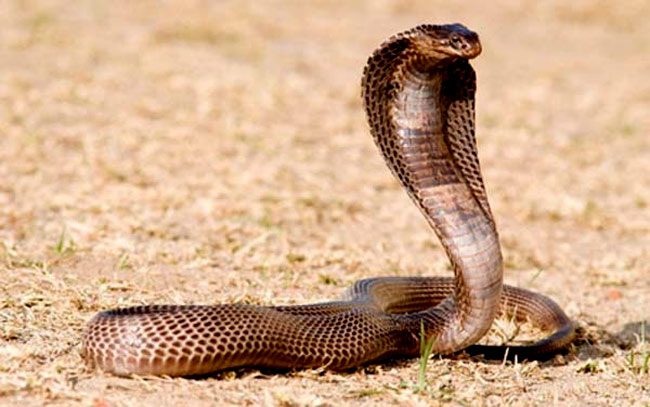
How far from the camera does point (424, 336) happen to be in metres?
4.43

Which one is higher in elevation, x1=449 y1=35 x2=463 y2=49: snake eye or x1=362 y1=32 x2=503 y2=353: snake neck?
x1=449 y1=35 x2=463 y2=49: snake eye

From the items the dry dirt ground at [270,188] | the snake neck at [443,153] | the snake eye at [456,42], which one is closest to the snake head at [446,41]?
the snake eye at [456,42]

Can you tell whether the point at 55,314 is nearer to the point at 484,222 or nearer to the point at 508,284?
the point at 484,222

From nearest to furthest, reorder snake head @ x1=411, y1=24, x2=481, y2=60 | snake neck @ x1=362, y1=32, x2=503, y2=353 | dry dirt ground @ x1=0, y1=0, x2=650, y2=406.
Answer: snake head @ x1=411, y1=24, x2=481, y2=60 → snake neck @ x1=362, y1=32, x2=503, y2=353 → dry dirt ground @ x1=0, y1=0, x2=650, y2=406

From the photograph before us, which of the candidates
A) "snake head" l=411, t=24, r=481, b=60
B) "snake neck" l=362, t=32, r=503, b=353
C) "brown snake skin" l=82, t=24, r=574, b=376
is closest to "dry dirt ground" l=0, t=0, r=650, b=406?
"brown snake skin" l=82, t=24, r=574, b=376

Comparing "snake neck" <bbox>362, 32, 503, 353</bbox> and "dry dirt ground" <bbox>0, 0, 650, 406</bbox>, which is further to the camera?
"dry dirt ground" <bbox>0, 0, 650, 406</bbox>

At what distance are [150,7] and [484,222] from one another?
11.0 meters

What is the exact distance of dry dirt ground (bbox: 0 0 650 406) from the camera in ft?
14.0

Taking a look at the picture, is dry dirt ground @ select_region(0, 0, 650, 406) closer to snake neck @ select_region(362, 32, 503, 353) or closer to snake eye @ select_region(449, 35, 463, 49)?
snake neck @ select_region(362, 32, 503, 353)

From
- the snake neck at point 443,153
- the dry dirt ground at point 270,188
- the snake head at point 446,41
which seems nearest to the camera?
the snake head at point 446,41

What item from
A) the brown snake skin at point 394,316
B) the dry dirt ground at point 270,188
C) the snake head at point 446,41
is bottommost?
the dry dirt ground at point 270,188

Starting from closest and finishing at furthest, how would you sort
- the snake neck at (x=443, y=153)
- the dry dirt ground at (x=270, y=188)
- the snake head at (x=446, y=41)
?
the snake head at (x=446, y=41) < the snake neck at (x=443, y=153) < the dry dirt ground at (x=270, y=188)

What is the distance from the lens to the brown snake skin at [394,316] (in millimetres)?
3850

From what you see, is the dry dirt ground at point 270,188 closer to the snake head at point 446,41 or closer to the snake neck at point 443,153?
the snake neck at point 443,153
